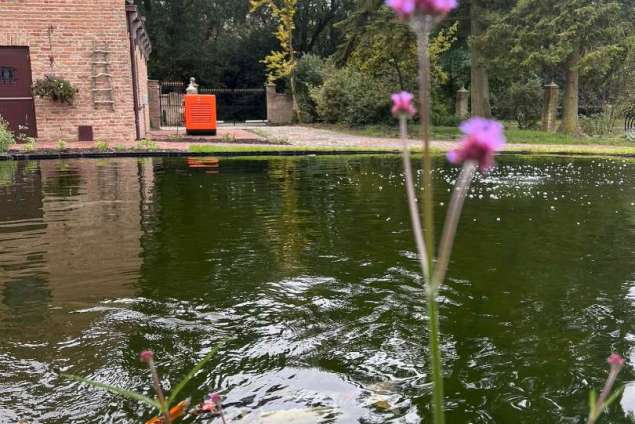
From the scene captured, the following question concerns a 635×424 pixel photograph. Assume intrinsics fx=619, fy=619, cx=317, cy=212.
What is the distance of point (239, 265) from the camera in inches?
193

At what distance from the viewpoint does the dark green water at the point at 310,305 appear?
2.76 m

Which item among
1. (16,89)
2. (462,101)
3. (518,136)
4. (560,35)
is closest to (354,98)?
(462,101)

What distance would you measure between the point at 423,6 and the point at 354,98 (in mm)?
22438

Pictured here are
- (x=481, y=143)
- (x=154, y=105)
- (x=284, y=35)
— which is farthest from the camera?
(x=284, y=35)

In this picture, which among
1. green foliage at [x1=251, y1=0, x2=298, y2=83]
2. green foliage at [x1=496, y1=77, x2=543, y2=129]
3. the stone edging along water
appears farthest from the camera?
green foliage at [x1=251, y1=0, x2=298, y2=83]

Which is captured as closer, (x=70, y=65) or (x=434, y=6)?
(x=434, y=6)

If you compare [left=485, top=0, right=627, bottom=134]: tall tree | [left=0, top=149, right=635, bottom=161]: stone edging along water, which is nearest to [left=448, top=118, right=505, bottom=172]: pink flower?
[left=0, top=149, right=635, bottom=161]: stone edging along water

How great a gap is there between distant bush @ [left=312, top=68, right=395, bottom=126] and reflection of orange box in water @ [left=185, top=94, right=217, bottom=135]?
574 cm

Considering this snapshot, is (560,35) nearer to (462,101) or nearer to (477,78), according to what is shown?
(477,78)

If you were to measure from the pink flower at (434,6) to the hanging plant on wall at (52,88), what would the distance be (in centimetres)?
1685

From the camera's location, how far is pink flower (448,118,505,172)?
2.73 feet

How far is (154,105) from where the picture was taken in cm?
2512

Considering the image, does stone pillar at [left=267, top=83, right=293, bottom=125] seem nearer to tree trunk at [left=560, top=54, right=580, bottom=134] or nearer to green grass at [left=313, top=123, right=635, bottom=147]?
green grass at [left=313, top=123, right=635, bottom=147]

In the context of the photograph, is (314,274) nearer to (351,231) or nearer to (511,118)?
(351,231)
